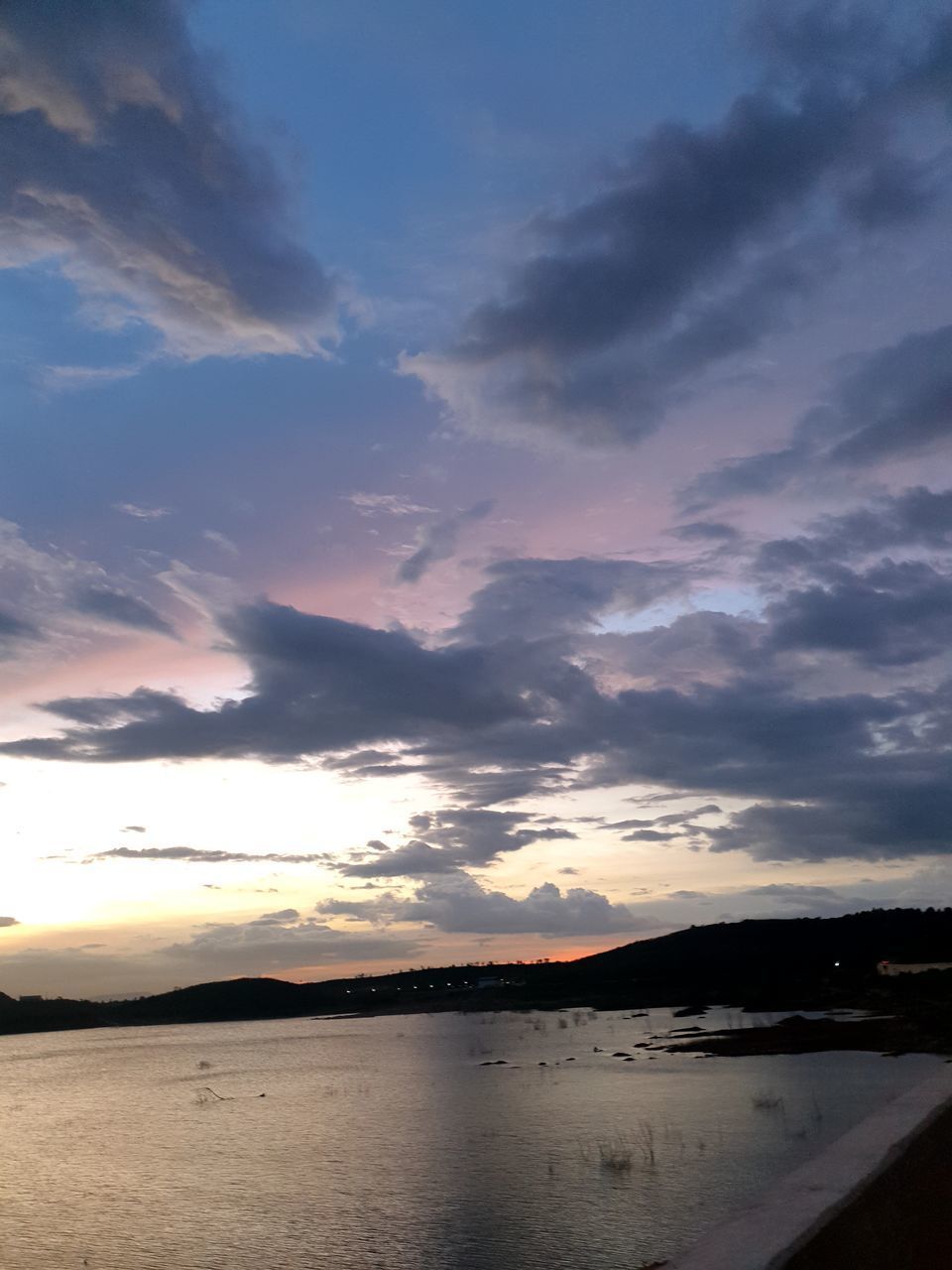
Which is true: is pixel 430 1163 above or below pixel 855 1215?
below

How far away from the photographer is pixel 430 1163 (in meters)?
31.8

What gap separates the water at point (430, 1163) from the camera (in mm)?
21500

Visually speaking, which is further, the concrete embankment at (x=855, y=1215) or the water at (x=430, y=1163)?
the water at (x=430, y=1163)

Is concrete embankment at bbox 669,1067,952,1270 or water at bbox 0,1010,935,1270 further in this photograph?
water at bbox 0,1010,935,1270

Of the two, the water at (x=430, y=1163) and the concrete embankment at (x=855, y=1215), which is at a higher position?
the concrete embankment at (x=855, y=1215)

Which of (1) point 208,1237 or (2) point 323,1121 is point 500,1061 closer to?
(2) point 323,1121

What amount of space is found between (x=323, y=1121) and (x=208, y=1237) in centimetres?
2146

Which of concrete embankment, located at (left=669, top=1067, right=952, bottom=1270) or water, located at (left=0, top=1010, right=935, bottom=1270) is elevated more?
concrete embankment, located at (left=669, top=1067, right=952, bottom=1270)

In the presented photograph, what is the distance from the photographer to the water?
2150 centimetres

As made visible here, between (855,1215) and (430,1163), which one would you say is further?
(430,1163)

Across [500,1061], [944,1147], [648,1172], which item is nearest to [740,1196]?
[648,1172]

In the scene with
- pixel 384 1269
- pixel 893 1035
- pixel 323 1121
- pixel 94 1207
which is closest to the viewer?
pixel 384 1269

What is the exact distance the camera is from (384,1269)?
64.3 feet

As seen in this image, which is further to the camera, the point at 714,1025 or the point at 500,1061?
the point at 714,1025
